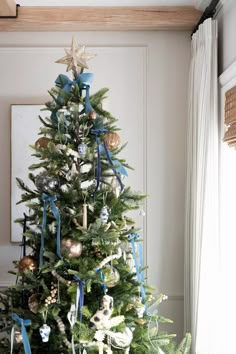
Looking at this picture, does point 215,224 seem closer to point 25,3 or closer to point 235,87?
point 235,87

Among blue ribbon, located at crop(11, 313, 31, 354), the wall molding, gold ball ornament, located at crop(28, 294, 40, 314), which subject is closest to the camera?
blue ribbon, located at crop(11, 313, 31, 354)

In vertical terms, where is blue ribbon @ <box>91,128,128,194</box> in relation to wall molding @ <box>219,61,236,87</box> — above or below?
below

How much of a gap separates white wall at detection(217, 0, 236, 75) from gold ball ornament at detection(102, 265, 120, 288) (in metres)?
1.19

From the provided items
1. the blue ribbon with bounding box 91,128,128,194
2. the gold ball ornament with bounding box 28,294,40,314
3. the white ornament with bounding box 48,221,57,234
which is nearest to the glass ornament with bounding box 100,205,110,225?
the blue ribbon with bounding box 91,128,128,194

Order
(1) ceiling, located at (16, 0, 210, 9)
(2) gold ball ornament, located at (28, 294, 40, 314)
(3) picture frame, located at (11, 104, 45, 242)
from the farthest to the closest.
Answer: (3) picture frame, located at (11, 104, 45, 242) < (1) ceiling, located at (16, 0, 210, 9) < (2) gold ball ornament, located at (28, 294, 40, 314)

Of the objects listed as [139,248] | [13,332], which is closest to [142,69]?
[139,248]

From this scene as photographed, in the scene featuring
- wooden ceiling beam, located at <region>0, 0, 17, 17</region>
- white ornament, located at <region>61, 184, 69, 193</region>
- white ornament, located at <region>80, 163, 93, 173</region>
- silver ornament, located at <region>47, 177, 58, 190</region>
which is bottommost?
white ornament, located at <region>61, 184, 69, 193</region>

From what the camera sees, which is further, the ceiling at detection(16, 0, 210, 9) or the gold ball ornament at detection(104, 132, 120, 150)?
the ceiling at detection(16, 0, 210, 9)

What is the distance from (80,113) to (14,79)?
3.38 feet

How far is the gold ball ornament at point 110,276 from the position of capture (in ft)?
6.29

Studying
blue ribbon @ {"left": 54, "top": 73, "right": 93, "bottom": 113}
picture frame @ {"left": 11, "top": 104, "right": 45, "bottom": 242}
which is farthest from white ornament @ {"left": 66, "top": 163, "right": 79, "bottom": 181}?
picture frame @ {"left": 11, "top": 104, "right": 45, "bottom": 242}

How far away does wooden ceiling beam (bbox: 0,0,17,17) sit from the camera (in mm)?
2479

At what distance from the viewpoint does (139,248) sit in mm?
2215

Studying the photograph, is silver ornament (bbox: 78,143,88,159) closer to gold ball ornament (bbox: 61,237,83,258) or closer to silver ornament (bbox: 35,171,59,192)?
silver ornament (bbox: 35,171,59,192)
